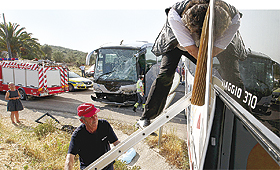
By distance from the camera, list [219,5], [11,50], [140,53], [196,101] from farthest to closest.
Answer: [11,50] < [140,53] < [196,101] < [219,5]

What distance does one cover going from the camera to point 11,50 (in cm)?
1925

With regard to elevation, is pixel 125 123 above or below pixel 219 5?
below

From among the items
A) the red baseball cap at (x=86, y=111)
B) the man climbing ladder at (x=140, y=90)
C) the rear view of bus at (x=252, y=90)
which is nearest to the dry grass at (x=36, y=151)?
the red baseball cap at (x=86, y=111)

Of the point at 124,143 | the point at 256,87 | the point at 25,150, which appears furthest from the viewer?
the point at 25,150

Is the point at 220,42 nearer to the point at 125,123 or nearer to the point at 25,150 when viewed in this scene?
the point at 25,150

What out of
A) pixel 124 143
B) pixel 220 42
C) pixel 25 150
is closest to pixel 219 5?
pixel 220 42

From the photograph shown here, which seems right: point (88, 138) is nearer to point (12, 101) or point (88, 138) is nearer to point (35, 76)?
point (12, 101)

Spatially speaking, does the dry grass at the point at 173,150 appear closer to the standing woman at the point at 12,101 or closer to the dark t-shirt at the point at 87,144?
the dark t-shirt at the point at 87,144

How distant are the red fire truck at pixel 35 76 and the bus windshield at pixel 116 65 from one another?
3.36 m

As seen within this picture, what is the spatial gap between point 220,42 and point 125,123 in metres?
5.94

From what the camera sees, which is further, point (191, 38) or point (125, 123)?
point (125, 123)

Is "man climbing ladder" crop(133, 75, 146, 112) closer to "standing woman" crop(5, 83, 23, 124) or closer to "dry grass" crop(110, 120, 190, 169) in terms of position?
"dry grass" crop(110, 120, 190, 169)

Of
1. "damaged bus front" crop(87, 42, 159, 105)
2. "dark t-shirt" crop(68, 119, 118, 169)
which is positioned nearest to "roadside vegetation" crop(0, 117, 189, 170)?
"dark t-shirt" crop(68, 119, 118, 169)

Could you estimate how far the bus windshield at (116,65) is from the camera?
8805mm
